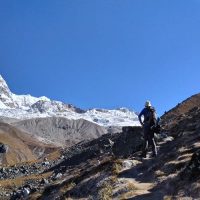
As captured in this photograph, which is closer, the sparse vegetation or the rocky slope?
the rocky slope

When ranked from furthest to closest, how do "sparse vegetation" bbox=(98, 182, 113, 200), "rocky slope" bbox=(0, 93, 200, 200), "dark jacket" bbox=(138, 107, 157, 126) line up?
"dark jacket" bbox=(138, 107, 157, 126)
"sparse vegetation" bbox=(98, 182, 113, 200)
"rocky slope" bbox=(0, 93, 200, 200)

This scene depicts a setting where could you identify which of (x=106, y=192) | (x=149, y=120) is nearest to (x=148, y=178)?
(x=106, y=192)

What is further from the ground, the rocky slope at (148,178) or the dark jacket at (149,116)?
the dark jacket at (149,116)

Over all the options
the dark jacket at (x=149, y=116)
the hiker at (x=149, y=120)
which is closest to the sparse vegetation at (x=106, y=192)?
the hiker at (x=149, y=120)

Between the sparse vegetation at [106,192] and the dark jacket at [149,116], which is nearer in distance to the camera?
the sparse vegetation at [106,192]

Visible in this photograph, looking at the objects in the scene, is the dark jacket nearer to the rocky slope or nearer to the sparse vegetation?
the rocky slope

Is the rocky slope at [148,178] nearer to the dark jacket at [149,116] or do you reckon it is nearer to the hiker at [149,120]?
the hiker at [149,120]

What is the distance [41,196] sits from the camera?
27.8 meters

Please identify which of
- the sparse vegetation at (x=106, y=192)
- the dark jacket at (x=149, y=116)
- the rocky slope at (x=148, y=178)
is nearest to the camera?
the rocky slope at (x=148, y=178)

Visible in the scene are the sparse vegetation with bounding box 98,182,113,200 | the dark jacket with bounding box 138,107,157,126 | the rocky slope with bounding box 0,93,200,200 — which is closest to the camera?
the rocky slope with bounding box 0,93,200,200

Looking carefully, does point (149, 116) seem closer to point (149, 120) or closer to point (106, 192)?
point (149, 120)

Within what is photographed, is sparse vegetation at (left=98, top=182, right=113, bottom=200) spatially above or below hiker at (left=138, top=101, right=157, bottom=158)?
below

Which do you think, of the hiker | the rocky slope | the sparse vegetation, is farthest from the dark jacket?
the sparse vegetation

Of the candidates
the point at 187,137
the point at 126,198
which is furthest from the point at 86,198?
the point at 187,137
